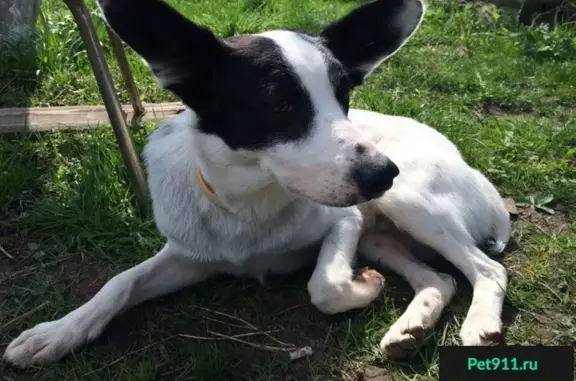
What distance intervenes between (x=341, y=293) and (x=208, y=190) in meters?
0.59

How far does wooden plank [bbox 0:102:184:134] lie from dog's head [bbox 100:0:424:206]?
171 cm

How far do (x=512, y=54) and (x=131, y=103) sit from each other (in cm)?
280

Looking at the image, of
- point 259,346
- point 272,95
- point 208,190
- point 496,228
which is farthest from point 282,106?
point 496,228

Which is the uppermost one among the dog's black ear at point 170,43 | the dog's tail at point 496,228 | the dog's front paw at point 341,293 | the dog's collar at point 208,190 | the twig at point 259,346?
the dog's black ear at point 170,43

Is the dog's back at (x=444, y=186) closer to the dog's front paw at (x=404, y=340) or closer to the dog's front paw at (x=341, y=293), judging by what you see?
the dog's front paw at (x=341, y=293)

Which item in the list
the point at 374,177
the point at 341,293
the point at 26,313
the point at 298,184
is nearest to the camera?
the point at 374,177

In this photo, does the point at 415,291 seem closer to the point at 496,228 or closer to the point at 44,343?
the point at 496,228

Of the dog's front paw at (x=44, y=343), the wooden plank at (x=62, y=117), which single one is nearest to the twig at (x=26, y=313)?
the dog's front paw at (x=44, y=343)

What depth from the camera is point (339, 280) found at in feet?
8.53

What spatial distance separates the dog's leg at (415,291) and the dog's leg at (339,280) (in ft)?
0.49

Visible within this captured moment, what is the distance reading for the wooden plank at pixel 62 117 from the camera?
3951 mm

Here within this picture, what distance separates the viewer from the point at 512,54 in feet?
17.7

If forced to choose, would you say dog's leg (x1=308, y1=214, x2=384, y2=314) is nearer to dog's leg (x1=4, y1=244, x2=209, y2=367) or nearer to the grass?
the grass

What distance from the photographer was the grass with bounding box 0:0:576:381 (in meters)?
2.54
